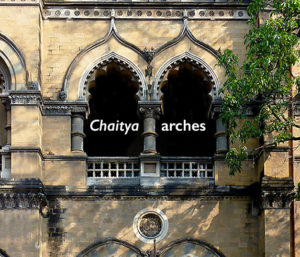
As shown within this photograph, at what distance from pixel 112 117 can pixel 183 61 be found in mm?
3383

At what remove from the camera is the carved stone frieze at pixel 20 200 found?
65.7 ft

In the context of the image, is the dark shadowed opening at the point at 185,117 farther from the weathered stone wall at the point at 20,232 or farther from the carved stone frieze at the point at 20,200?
the weathered stone wall at the point at 20,232

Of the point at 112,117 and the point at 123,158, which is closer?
the point at 123,158

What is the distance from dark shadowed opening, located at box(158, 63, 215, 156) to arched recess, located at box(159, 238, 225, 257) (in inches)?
153

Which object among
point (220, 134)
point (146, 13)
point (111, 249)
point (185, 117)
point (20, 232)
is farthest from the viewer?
point (185, 117)

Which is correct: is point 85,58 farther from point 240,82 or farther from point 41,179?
point 240,82

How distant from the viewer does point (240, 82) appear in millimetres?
18281

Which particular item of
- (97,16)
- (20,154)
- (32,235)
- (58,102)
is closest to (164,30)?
(97,16)

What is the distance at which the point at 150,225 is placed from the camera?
2097 centimetres

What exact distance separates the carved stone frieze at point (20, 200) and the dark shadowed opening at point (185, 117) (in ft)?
16.6

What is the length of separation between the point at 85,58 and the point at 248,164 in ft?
16.4

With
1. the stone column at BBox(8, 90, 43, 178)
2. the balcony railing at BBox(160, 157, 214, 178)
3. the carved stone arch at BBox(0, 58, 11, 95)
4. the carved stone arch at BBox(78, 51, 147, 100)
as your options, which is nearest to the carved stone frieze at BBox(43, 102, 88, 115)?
the carved stone arch at BBox(78, 51, 147, 100)

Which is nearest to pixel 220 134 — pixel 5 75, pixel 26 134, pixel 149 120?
pixel 149 120

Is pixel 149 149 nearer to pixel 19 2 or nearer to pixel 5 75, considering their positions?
pixel 5 75
